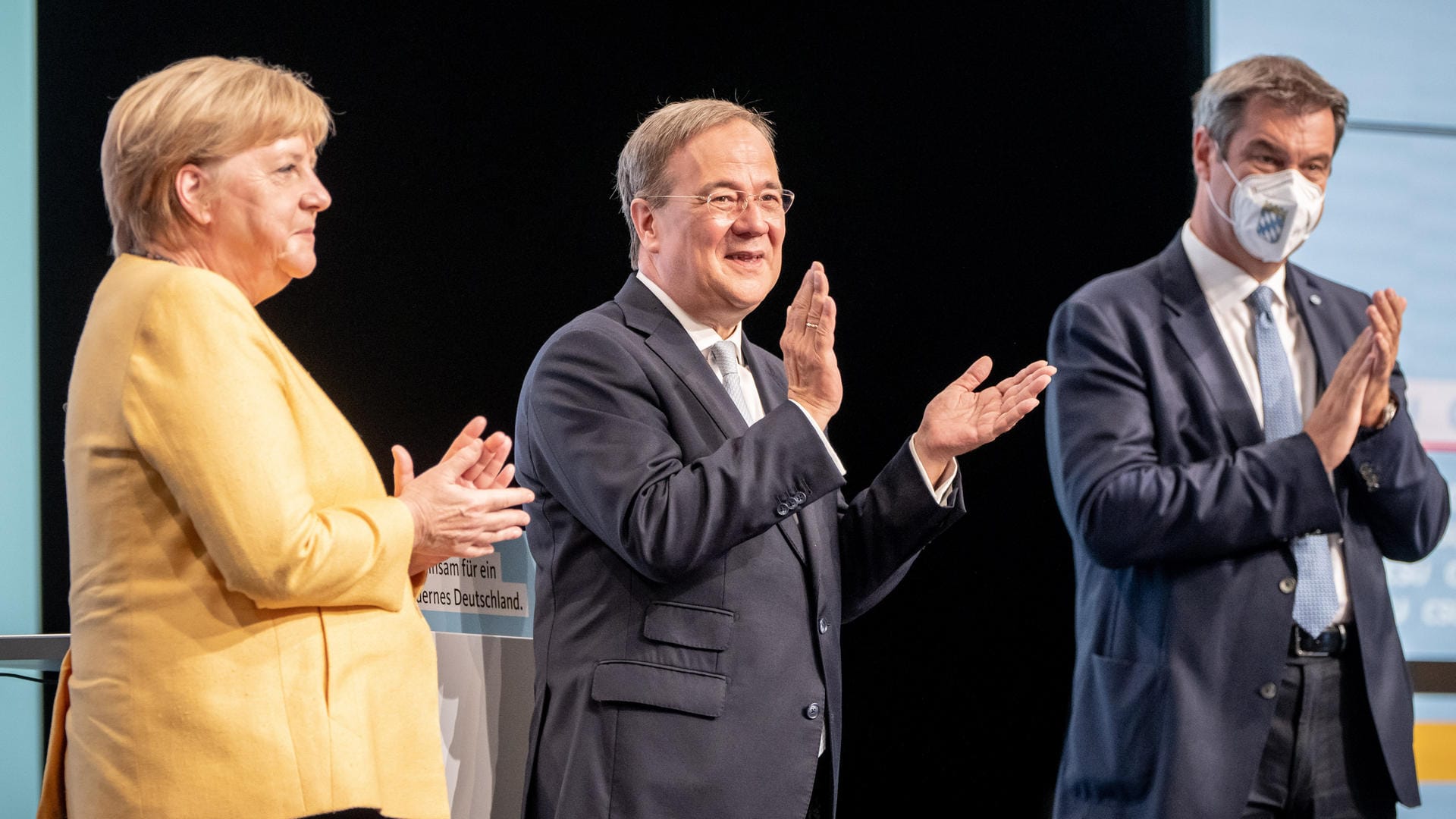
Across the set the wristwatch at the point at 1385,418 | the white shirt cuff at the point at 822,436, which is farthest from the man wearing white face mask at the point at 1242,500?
the white shirt cuff at the point at 822,436

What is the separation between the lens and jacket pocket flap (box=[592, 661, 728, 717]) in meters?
1.89

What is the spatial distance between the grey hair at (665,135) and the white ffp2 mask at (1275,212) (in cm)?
90

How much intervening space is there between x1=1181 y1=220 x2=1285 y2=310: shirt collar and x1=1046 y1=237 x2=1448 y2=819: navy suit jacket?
4 centimetres

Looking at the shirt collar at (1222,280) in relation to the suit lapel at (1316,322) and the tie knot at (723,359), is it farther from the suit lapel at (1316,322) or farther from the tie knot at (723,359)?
the tie knot at (723,359)

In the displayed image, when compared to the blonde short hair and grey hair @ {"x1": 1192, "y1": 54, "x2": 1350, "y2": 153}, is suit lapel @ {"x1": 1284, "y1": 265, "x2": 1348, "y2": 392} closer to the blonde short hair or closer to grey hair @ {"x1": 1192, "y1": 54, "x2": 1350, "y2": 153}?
grey hair @ {"x1": 1192, "y1": 54, "x2": 1350, "y2": 153}

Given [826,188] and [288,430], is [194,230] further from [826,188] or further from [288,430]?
[826,188]

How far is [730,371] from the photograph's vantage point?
2199 millimetres

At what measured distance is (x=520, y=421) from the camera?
215 centimetres

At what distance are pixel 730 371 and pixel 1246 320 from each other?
3.27 ft

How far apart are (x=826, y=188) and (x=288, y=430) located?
2.45 meters

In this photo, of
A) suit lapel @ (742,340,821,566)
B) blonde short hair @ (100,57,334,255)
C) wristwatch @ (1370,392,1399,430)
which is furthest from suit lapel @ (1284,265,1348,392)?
blonde short hair @ (100,57,334,255)

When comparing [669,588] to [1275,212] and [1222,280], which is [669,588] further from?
[1275,212]

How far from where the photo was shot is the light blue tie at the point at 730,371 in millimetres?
2188

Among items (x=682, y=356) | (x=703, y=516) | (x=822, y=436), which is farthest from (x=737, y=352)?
(x=703, y=516)
